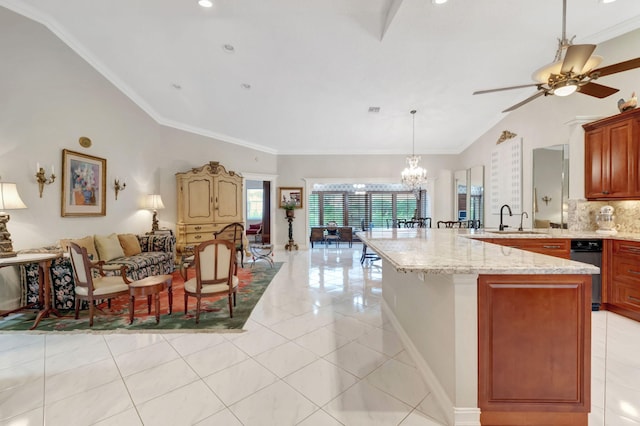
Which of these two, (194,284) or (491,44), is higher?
(491,44)

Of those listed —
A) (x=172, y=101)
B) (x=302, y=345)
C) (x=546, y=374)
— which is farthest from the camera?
(x=172, y=101)

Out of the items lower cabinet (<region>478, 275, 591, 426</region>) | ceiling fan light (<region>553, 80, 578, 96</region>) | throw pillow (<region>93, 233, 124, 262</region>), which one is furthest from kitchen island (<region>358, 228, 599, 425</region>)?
throw pillow (<region>93, 233, 124, 262</region>)

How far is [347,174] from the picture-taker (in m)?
7.64

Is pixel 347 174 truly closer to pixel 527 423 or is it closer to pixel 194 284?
pixel 194 284

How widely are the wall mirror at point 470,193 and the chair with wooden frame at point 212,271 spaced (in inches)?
212

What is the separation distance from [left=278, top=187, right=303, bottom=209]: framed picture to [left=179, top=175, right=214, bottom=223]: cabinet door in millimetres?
2275

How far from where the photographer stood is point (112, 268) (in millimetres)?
3098

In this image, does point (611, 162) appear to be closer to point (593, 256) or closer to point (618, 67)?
point (593, 256)

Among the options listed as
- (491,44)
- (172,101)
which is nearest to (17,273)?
(172,101)

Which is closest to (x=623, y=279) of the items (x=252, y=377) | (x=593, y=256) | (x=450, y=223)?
(x=593, y=256)

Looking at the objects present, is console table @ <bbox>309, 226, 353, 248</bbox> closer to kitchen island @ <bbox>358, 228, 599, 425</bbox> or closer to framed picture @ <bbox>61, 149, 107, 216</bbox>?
framed picture @ <bbox>61, 149, 107, 216</bbox>

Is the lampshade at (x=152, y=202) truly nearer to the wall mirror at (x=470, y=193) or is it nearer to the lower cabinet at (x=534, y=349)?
the lower cabinet at (x=534, y=349)

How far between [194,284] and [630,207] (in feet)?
17.8

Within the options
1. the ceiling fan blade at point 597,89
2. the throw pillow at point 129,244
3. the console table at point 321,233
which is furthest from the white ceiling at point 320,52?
the console table at point 321,233
